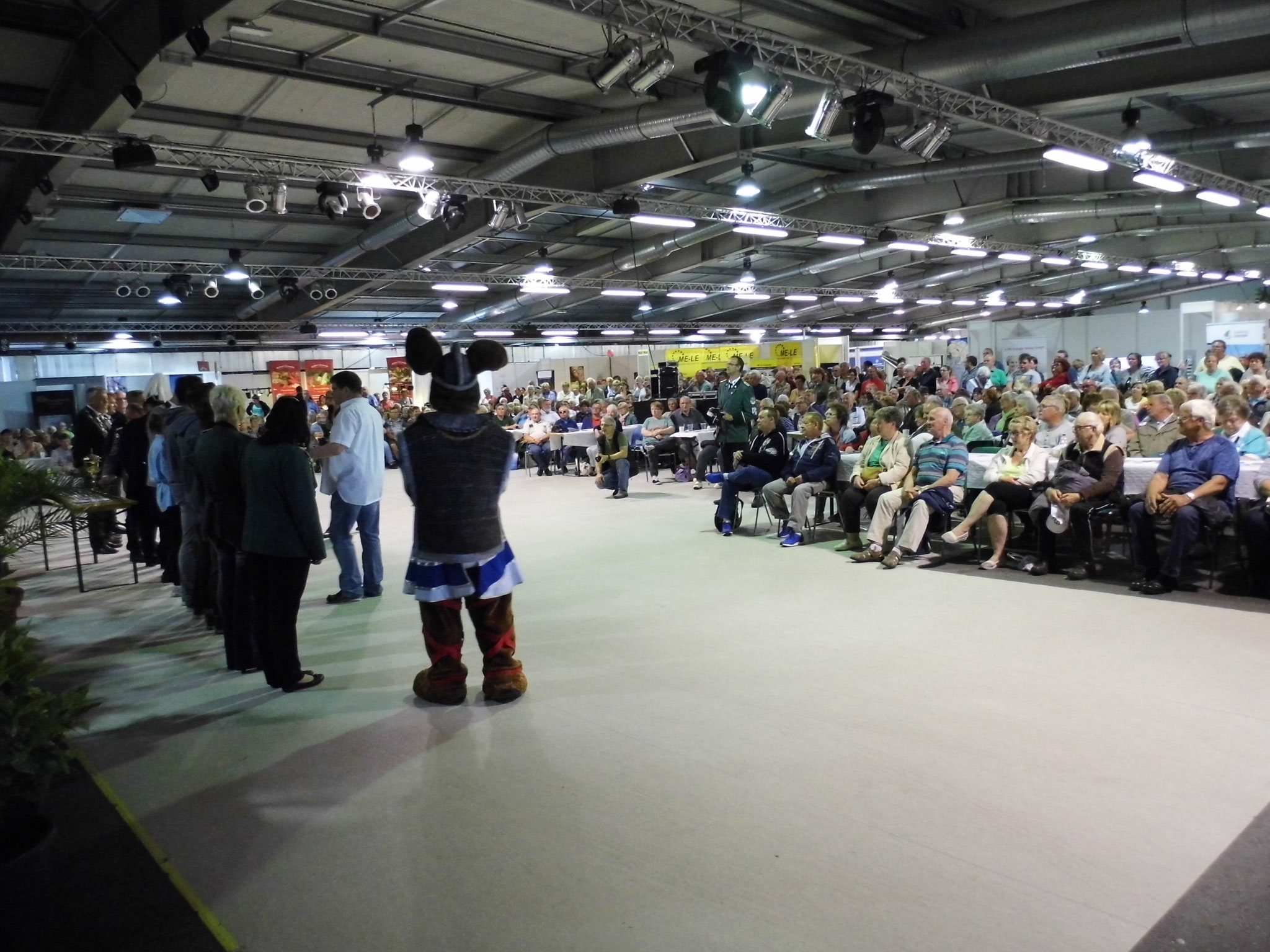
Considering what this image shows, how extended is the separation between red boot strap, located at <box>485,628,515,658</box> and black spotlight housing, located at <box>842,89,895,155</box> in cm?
473

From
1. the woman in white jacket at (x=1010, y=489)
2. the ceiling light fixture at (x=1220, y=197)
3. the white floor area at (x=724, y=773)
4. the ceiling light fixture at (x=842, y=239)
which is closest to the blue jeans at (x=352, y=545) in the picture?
the white floor area at (x=724, y=773)

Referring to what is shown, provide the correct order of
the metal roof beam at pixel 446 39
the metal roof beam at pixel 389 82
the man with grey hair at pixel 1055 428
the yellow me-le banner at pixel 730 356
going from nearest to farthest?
the metal roof beam at pixel 446 39
the man with grey hair at pixel 1055 428
the metal roof beam at pixel 389 82
the yellow me-le banner at pixel 730 356

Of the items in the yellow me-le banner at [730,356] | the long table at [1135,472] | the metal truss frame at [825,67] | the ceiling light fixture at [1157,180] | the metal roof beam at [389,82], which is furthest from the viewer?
the yellow me-le banner at [730,356]

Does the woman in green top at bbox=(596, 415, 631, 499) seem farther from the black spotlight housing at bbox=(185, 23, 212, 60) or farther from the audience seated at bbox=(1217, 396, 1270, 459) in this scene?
the audience seated at bbox=(1217, 396, 1270, 459)

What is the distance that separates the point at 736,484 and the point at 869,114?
121 inches

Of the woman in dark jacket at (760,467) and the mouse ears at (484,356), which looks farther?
the woman in dark jacket at (760,467)

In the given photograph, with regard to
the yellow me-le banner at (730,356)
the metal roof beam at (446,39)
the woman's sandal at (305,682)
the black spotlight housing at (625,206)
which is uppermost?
the metal roof beam at (446,39)

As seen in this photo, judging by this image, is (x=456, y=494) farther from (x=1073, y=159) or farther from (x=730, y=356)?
(x=730, y=356)

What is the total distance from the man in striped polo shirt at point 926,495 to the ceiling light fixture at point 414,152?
5271 mm

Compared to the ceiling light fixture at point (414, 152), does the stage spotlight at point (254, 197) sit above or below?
below

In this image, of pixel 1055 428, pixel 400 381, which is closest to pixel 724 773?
pixel 1055 428

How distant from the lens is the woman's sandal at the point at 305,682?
401 cm

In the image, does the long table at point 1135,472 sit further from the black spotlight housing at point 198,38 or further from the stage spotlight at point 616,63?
the black spotlight housing at point 198,38

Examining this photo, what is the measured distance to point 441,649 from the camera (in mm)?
3715
